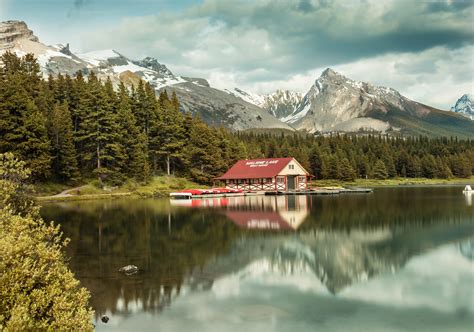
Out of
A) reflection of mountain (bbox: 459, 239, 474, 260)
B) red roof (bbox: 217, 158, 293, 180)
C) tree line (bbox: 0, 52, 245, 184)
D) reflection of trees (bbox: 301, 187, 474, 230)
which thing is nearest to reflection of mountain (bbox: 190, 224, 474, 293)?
reflection of mountain (bbox: 459, 239, 474, 260)

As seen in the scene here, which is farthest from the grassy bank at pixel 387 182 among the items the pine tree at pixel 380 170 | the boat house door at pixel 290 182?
the boat house door at pixel 290 182

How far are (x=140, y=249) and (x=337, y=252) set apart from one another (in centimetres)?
1246

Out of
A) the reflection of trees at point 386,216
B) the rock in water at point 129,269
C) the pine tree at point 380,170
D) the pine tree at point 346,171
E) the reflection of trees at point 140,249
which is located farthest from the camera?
the pine tree at point 380,170

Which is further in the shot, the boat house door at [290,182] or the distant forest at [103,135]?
the boat house door at [290,182]

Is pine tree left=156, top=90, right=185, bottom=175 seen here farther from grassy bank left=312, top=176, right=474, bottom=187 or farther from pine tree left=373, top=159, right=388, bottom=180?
pine tree left=373, top=159, right=388, bottom=180

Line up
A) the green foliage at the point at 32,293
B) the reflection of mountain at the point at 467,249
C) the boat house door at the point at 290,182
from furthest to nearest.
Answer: the boat house door at the point at 290,182 → the reflection of mountain at the point at 467,249 → the green foliage at the point at 32,293

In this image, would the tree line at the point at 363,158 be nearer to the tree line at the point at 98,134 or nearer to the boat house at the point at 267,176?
the tree line at the point at 98,134

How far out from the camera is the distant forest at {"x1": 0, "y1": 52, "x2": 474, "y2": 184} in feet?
231

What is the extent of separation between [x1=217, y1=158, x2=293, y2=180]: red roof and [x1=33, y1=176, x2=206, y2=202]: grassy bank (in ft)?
30.3

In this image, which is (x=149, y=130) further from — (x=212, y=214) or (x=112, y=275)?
(x=112, y=275)

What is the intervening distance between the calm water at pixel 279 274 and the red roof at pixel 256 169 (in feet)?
169

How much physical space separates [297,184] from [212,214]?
4979 centimetres

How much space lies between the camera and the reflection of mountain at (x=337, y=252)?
75.2ft

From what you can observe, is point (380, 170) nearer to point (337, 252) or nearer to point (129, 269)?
point (337, 252)
